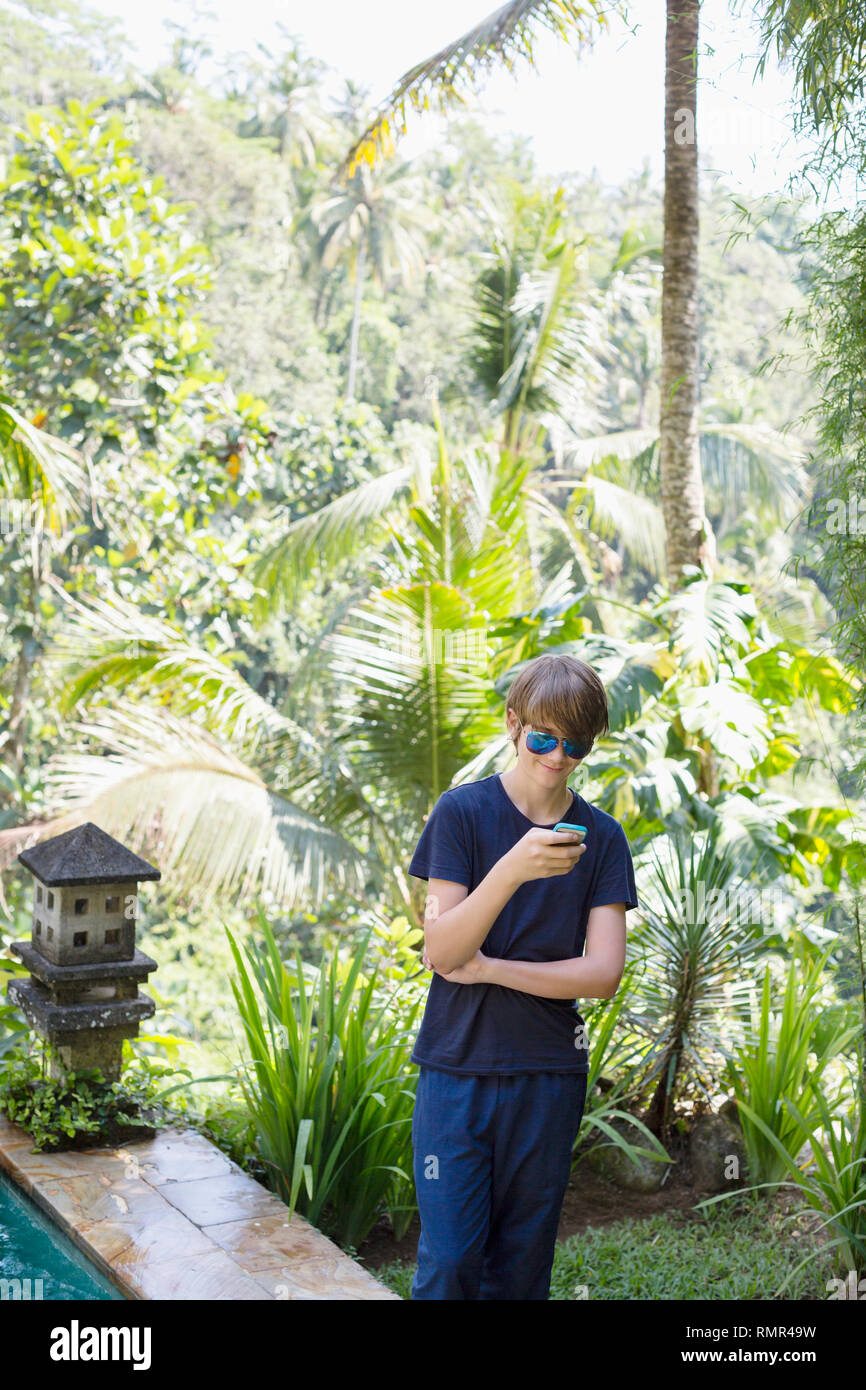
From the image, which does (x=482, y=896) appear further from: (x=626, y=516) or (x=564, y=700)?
(x=626, y=516)

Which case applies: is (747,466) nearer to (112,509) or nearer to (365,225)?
(112,509)

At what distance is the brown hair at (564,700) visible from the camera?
1.96 metres

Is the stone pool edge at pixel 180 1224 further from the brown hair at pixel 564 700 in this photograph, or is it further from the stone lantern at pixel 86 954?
the brown hair at pixel 564 700

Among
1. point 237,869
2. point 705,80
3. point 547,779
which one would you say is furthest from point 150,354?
point 547,779

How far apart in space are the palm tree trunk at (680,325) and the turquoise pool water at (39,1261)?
3496 mm

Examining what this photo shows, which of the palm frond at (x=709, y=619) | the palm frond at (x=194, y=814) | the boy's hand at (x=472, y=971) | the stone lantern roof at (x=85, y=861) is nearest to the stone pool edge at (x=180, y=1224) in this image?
the stone lantern roof at (x=85, y=861)

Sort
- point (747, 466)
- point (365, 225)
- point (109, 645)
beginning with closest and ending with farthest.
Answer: point (109, 645) → point (747, 466) → point (365, 225)

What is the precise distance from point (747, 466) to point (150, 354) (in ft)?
24.3

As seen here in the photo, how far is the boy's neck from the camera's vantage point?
6.79 feet

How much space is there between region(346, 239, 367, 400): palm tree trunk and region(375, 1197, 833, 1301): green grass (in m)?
22.3

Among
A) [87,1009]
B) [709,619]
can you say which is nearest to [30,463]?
[87,1009]

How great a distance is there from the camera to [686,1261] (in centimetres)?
338

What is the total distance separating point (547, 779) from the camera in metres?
2.00

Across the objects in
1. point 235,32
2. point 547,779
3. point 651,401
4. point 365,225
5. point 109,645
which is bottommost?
point 547,779
